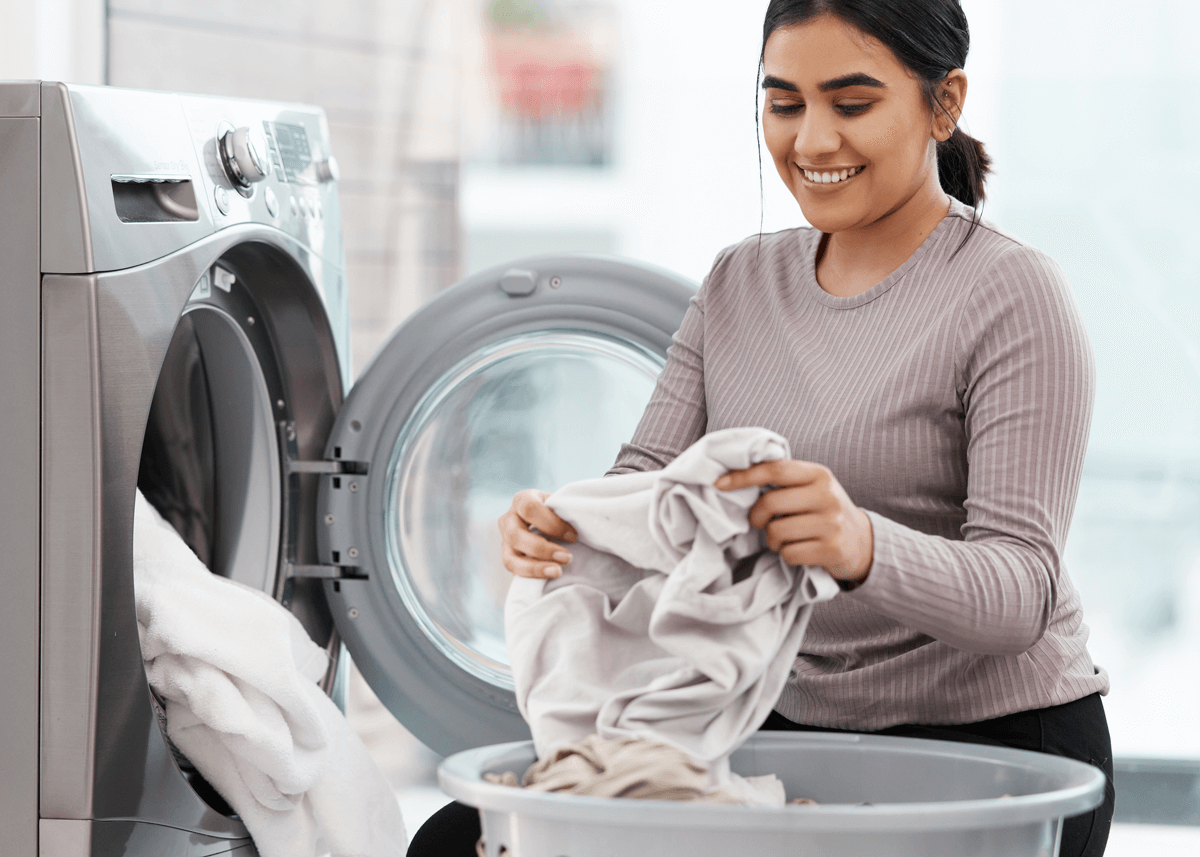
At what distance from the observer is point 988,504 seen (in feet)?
2.82

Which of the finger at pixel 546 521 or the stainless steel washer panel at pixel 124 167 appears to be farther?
the stainless steel washer panel at pixel 124 167

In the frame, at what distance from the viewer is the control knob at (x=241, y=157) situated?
1.19 meters

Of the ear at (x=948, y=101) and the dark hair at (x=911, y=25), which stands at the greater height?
the dark hair at (x=911, y=25)

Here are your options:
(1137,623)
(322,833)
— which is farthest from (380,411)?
(1137,623)

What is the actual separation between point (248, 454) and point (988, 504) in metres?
0.89

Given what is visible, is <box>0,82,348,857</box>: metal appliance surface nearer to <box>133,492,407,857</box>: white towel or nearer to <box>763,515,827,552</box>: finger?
<box>133,492,407,857</box>: white towel

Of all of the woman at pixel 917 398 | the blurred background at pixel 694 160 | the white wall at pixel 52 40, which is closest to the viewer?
the woman at pixel 917 398

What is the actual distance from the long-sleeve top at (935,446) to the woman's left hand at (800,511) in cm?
6

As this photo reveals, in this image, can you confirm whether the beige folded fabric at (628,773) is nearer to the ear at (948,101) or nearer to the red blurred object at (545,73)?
the ear at (948,101)

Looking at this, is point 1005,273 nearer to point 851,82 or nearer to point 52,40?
point 851,82

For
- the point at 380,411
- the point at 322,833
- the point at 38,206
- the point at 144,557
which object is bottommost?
the point at 322,833

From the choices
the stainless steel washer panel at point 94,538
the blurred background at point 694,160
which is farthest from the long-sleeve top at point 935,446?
the blurred background at point 694,160

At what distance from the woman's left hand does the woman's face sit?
1.13 feet

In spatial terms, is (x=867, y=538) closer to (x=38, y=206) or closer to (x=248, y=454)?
(x=38, y=206)
